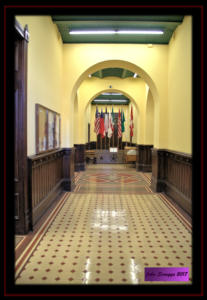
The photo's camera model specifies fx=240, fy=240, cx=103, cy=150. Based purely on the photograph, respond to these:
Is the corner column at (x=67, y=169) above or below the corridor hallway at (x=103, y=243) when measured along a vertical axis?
above

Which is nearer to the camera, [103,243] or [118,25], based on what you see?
[103,243]

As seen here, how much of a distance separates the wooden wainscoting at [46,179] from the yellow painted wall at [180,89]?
2.92 m

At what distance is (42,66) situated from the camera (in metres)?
4.71

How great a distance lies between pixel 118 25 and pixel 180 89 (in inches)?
83.0

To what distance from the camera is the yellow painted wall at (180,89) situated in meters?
4.94

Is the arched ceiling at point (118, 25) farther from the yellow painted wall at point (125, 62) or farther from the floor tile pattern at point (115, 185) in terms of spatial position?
the floor tile pattern at point (115, 185)

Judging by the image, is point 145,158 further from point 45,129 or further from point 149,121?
point 45,129

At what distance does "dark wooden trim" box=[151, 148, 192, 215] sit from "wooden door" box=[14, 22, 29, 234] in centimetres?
307

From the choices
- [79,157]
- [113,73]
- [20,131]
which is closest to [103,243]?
[20,131]

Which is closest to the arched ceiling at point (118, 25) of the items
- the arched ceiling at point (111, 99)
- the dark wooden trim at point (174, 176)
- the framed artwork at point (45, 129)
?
the framed artwork at point (45, 129)

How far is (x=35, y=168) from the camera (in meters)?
4.20

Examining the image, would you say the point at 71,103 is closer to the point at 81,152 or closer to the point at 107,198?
the point at 107,198

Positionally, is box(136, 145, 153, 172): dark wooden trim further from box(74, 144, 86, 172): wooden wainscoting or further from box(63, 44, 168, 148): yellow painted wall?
box(63, 44, 168, 148): yellow painted wall
